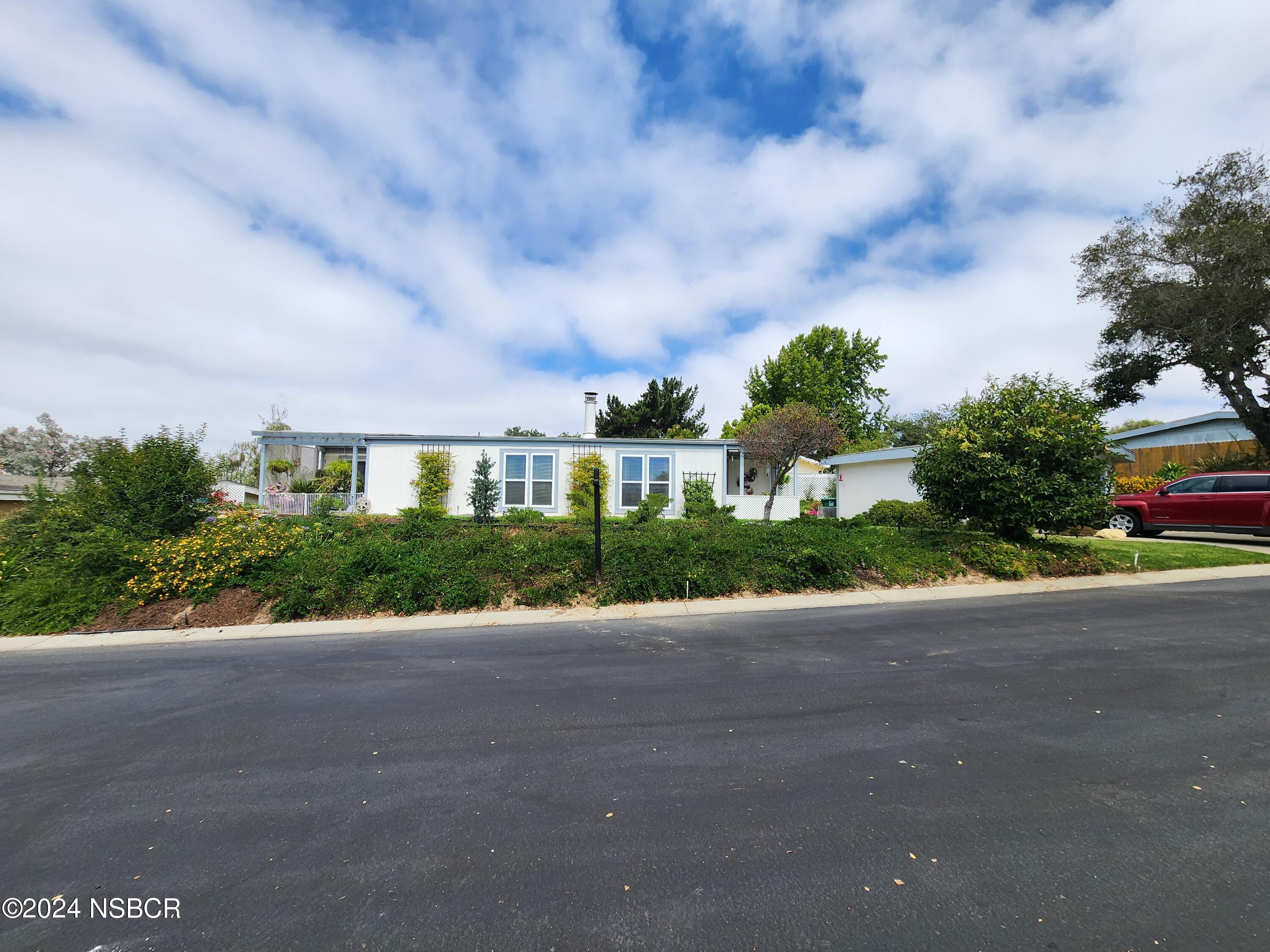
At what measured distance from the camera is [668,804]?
9.53 ft

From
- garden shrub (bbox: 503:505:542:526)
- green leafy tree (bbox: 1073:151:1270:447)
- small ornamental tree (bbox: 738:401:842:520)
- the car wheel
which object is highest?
green leafy tree (bbox: 1073:151:1270:447)

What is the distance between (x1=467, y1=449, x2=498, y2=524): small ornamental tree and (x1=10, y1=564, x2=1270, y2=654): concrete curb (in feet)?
31.5

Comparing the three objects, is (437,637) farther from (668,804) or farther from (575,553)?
(668,804)

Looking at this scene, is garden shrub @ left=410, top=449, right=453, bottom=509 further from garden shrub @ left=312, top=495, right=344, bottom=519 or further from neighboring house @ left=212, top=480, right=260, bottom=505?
neighboring house @ left=212, top=480, right=260, bottom=505

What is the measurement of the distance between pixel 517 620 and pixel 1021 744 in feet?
18.5

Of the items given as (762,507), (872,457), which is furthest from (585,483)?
(872,457)

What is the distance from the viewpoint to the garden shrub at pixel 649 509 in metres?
15.5

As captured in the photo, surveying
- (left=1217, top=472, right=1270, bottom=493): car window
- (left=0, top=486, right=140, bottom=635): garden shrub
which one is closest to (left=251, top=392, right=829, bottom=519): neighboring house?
(left=0, top=486, right=140, bottom=635): garden shrub

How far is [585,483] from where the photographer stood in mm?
18219

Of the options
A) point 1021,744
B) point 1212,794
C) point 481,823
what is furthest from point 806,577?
point 481,823

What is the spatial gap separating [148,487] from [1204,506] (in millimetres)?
20949

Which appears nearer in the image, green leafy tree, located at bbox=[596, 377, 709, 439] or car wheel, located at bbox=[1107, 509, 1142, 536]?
car wheel, located at bbox=[1107, 509, 1142, 536]

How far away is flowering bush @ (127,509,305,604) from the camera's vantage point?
26.6ft

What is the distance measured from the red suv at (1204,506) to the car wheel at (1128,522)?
0.03ft
